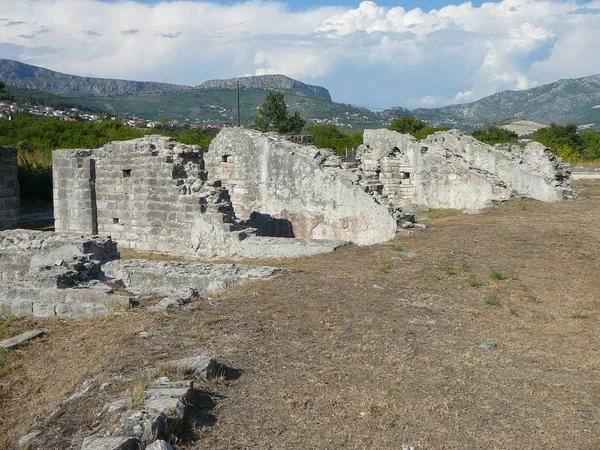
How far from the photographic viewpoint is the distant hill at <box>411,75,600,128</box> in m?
138

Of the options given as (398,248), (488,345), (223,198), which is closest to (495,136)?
(398,248)

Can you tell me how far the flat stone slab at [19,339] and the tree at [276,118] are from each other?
158 ft

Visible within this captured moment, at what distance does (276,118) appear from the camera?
54.8 meters

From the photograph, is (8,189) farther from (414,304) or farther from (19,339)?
(414,304)

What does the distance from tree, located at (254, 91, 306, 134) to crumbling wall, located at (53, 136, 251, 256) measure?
40.9 meters

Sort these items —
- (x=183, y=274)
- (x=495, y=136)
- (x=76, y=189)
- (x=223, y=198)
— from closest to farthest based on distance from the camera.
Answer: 1. (x=183, y=274)
2. (x=223, y=198)
3. (x=76, y=189)
4. (x=495, y=136)

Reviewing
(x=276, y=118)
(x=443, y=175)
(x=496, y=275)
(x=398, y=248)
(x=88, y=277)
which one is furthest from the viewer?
(x=276, y=118)

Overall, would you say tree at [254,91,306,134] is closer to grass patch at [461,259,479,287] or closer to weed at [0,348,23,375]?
grass patch at [461,259,479,287]

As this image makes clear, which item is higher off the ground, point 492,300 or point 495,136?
point 495,136

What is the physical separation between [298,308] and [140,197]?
699cm

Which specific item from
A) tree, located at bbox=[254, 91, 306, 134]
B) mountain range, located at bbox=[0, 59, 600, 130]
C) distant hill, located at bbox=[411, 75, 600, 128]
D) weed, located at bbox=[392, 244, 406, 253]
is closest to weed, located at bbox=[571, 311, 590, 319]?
weed, located at bbox=[392, 244, 406, 253]

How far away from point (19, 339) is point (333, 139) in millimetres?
40897

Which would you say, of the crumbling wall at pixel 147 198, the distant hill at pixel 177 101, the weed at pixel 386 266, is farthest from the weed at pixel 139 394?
the distant hill at pixel 177 101

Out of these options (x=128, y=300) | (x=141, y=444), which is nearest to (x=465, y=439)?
(x=141, y=444)
